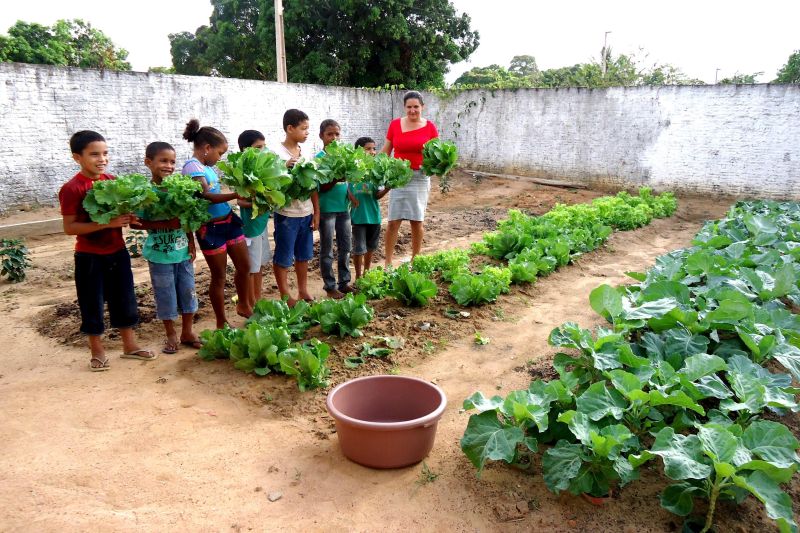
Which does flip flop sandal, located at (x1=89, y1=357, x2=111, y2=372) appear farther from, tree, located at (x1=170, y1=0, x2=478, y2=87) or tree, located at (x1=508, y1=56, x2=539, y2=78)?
tree, located at (x1=508, y1=56, x2=539, y2=78)

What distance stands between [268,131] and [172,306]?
10981mm

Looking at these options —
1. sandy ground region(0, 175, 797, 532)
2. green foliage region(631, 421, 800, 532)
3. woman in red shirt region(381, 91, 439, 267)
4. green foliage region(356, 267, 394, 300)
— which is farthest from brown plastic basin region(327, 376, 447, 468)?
woman in red shirt region(381, 91, 439, 267)

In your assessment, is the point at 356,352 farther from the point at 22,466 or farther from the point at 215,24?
the point at 215,24

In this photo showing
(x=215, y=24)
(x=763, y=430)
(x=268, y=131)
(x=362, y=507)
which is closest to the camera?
(x=763, y=430)

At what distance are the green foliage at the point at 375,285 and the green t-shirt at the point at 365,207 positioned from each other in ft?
→ 1.85

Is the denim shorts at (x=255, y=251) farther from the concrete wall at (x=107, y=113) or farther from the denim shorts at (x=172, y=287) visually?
the concrete wall at (x=107, y=113)

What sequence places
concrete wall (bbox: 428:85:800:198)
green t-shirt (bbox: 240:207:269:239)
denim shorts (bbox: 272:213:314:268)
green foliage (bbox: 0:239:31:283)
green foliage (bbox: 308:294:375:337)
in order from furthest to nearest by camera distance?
concrete wall (bbox: 428:85:800:198), green foliage (bbox: 0:239:31:283), denim shorts (bbox: 272:213:314:268), green t-shirt (bbox: 240:207:269:239), green foliage (bbox: 308:294:375:337)

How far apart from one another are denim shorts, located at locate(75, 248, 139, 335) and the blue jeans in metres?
1.79

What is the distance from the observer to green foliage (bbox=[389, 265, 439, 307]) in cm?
518

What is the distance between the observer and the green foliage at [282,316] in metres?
A: 4.36

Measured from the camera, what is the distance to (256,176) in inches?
162

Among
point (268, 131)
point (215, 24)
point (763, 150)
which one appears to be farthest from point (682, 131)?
point (215, 24)

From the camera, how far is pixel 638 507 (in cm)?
265

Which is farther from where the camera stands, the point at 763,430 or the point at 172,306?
the point at 172,306
